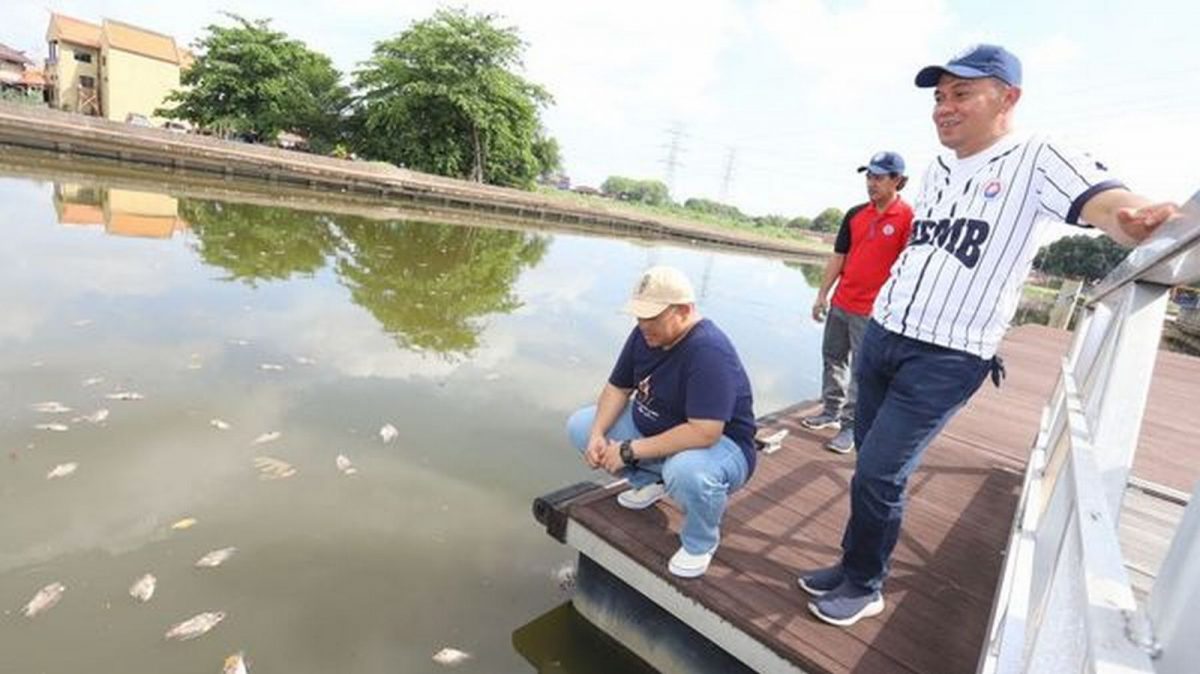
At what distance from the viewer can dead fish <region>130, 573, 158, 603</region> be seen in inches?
102

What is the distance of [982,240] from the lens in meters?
1.97

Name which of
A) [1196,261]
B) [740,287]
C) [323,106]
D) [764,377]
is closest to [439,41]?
[323,106]

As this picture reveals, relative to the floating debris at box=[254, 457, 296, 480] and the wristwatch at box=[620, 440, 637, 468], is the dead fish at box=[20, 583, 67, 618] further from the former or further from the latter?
the wristwatch at box=[620, 440, 637, 468]

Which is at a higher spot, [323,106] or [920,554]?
[323,106]

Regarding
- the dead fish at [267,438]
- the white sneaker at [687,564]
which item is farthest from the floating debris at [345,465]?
the white sneaker at [687,564]

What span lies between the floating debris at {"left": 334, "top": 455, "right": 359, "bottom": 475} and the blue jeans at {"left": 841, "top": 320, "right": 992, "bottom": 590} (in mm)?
2818

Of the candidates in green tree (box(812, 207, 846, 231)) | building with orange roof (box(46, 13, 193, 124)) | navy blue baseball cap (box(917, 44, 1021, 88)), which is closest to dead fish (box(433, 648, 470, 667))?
navy blue baseball cap (box(917, 44, 1021, 88))

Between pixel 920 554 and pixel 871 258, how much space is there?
5.82 feet

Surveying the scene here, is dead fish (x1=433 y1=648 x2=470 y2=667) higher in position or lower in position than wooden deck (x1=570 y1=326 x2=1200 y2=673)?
lower

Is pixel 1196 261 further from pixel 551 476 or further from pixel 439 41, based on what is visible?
pixel 439 41

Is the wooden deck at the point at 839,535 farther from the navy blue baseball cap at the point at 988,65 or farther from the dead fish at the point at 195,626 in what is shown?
the navy blue baseball cap at the point at 988,65

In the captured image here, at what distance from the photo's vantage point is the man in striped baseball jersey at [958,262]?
1866 mm

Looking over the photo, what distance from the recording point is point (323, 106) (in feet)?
117

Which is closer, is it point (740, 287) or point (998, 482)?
point (998, 482)
